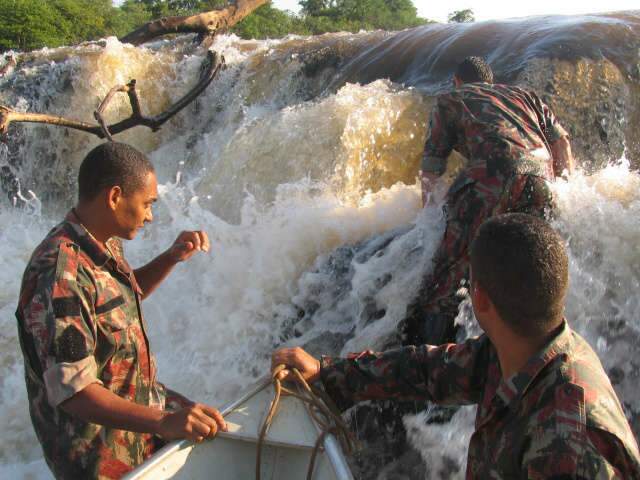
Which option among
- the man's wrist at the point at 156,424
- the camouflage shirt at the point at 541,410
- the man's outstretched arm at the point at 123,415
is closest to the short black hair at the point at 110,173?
the man's outstretched arm at the point at 123,415

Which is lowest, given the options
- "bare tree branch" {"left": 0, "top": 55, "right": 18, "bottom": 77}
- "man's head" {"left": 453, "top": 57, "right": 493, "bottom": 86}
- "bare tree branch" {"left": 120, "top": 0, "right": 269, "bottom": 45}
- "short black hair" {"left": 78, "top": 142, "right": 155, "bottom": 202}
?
"short black hair" {"left": 78, "top": 142, "right": 155, "bottom": 202}

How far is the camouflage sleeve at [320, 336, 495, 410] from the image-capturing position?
6.37ft

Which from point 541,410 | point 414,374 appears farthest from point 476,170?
point 541,410

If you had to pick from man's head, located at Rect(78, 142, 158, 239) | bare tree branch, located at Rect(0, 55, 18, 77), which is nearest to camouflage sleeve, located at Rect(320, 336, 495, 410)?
man's head, located at Rect(78, 142, 158, 239)

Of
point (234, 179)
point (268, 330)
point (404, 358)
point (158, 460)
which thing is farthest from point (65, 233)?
point (234, 179)

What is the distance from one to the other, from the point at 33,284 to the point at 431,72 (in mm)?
6478

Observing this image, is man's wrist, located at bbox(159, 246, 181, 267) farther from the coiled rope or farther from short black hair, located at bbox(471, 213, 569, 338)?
short black hair, located at bbox(471, 213, 569, 338)

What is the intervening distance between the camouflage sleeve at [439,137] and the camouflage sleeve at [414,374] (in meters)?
2.09

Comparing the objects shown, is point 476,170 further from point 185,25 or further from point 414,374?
point 185,25

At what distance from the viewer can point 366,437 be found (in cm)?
354

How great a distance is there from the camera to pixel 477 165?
3627mm

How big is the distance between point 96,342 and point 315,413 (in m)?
0.77

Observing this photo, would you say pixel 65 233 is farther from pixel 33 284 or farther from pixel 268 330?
pixel 268 330

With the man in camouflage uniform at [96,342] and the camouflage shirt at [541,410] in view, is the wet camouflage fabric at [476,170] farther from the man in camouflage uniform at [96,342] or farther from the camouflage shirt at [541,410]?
the man in camouflage uniform at [96,342]
